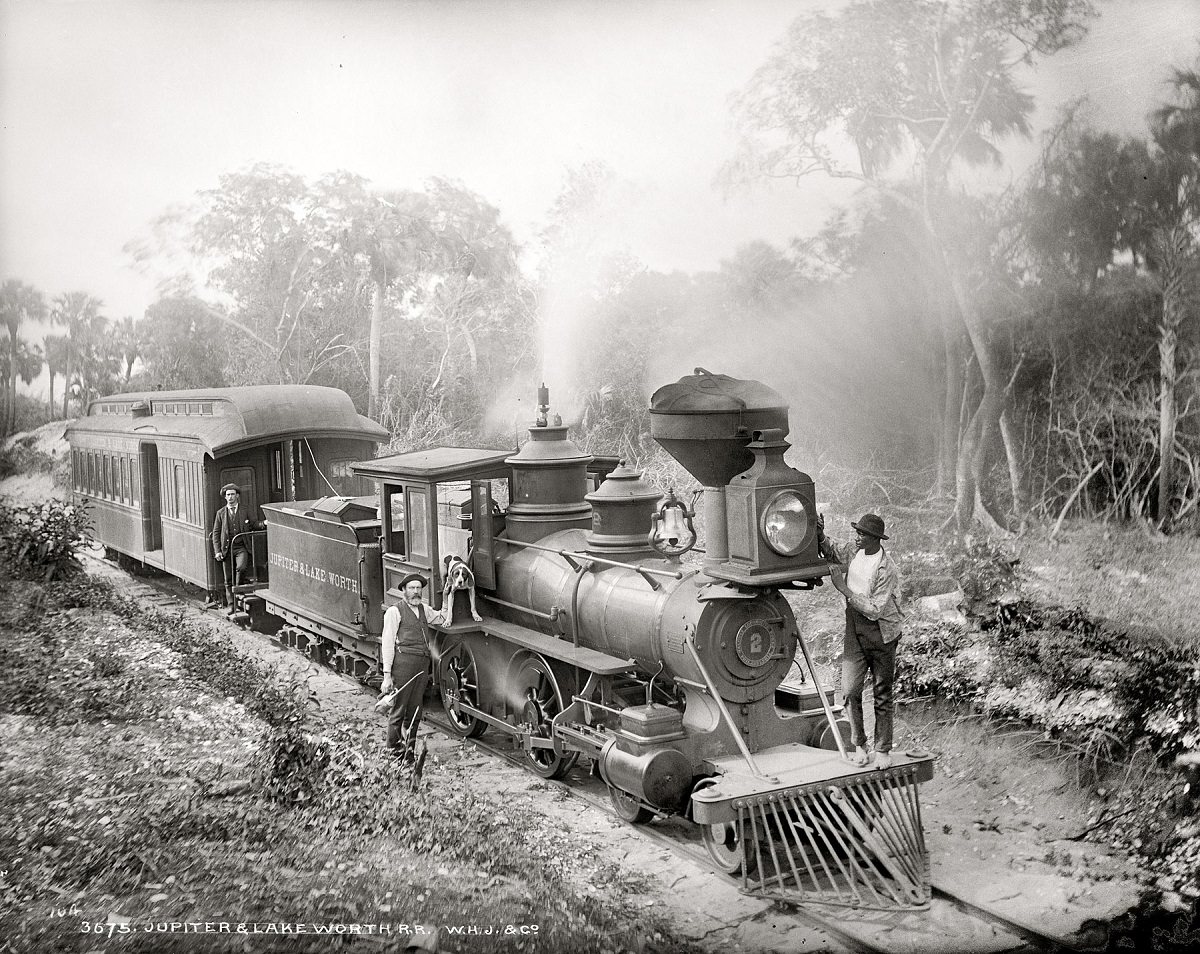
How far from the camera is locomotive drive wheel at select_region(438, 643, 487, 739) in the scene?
6.89 metres

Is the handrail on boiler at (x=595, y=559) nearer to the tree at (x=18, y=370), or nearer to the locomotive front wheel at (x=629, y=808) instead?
the locomotive front wheel at (x=629, y=808)

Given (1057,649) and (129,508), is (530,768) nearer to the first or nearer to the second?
(1057,649)

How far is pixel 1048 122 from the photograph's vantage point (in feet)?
20.9

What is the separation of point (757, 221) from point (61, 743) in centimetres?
586

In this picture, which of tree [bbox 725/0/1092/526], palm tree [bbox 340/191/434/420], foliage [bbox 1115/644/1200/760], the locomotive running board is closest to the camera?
the locomotive running board

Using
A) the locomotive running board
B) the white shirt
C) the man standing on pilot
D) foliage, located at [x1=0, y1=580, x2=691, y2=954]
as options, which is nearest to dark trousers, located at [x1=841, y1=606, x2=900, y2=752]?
the man standing on pilot

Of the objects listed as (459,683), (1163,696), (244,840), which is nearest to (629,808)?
(244,840)

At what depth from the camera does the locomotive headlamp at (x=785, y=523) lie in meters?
4.48

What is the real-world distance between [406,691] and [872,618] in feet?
9.69

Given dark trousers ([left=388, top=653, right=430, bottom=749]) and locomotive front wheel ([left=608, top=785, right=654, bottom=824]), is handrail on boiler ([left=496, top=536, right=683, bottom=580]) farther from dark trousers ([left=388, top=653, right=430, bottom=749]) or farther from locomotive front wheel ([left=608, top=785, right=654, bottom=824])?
locomotive front wheel ([left=608, top=785, right=654, bottom=824])

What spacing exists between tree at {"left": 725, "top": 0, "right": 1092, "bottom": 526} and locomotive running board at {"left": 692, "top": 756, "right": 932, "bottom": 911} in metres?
3.13

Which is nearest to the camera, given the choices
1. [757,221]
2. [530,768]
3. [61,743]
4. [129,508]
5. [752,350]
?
[61,743]

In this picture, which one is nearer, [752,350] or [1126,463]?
[1126,463]

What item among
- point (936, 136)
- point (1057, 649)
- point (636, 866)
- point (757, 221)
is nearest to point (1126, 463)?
point (1057, 649)
